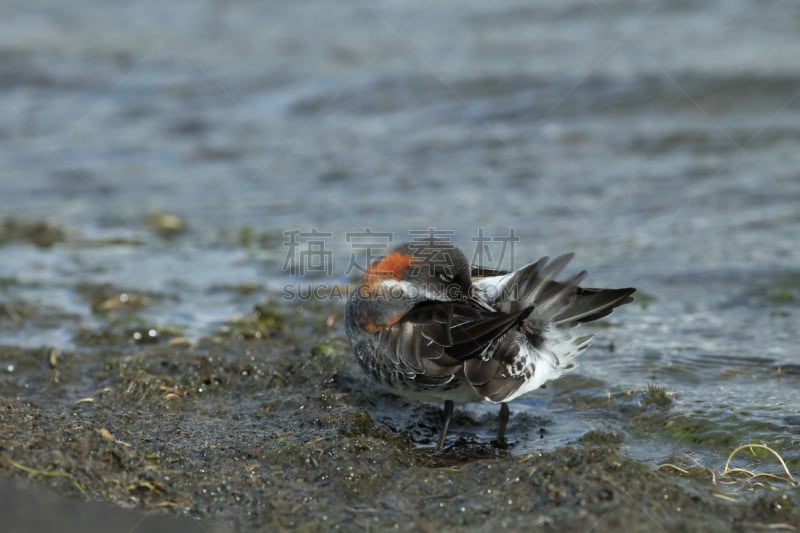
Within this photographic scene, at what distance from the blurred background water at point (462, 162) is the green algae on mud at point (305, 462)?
94 centimetres

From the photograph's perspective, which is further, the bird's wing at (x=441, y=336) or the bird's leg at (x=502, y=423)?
the bird's leg at (x=502, y=423)

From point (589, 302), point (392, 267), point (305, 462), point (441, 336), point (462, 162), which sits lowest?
point (305, 462)

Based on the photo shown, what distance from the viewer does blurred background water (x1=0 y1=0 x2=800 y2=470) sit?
6703mm

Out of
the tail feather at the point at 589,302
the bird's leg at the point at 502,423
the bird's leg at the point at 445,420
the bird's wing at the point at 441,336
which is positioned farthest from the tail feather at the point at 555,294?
the bird's leg at the point at 445,420

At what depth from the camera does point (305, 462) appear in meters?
4.40

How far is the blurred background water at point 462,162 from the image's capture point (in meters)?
6.70

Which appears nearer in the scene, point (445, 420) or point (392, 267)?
point (445, 420)

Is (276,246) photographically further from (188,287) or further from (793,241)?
(793,241)

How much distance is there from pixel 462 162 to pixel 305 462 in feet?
23.9

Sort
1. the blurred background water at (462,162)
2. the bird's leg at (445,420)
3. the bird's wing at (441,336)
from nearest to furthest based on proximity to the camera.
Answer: the bird's wing at (441,336), the bird's leg at (445,420), the blurred background water at (462,162)

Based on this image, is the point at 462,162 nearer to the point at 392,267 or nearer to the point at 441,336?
the point at 392,267

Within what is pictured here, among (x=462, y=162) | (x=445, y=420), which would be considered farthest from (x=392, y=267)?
(x=462, y=162)

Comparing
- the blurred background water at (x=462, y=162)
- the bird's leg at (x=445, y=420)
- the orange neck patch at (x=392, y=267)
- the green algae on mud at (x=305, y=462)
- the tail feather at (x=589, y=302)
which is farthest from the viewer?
the blurred background water at (x=462, y=162)

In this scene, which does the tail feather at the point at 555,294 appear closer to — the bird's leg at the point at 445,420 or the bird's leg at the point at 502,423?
the bird's leg at the point at 502,423
